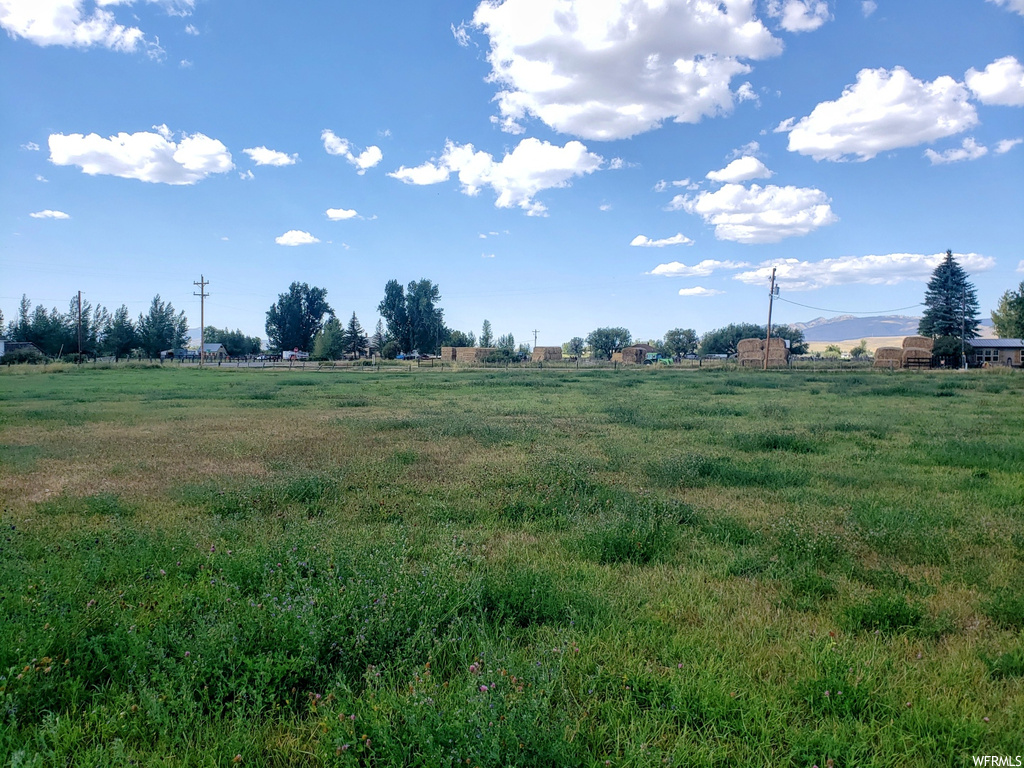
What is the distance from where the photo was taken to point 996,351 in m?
74.2

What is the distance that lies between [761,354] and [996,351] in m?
28.6

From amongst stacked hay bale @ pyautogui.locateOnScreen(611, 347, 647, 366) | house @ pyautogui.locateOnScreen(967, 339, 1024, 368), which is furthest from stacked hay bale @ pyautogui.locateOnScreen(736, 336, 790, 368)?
house @ pyautogui.locateOnScreen(967, 339, 1024, 368)

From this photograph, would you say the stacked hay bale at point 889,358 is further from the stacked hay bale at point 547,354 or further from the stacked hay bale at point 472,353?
the stacked hay bale at point 472,353

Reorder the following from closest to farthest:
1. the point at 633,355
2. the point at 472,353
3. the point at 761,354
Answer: the point at 761,354 → the point at 472,353 → the point at 633,355

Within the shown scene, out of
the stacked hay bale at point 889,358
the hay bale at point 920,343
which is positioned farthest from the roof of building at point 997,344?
the stacked hay bale at point 889,358

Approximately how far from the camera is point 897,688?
134 inches

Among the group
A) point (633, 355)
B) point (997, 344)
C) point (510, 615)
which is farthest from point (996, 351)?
point (510, 615)

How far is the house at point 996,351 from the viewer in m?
72.9

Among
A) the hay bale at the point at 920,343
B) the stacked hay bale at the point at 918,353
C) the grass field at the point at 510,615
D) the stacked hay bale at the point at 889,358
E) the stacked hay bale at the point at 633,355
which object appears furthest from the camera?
the stacked hay bale at the point at 633,355

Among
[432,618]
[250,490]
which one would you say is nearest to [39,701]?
[432,618]

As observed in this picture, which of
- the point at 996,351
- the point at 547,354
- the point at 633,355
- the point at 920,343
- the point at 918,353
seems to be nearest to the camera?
the point at 918,353

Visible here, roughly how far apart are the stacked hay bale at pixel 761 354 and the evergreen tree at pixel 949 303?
23074mm

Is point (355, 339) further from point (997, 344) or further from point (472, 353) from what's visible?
point (997, 344)

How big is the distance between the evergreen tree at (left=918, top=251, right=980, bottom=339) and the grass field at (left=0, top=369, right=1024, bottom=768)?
9268 cm
